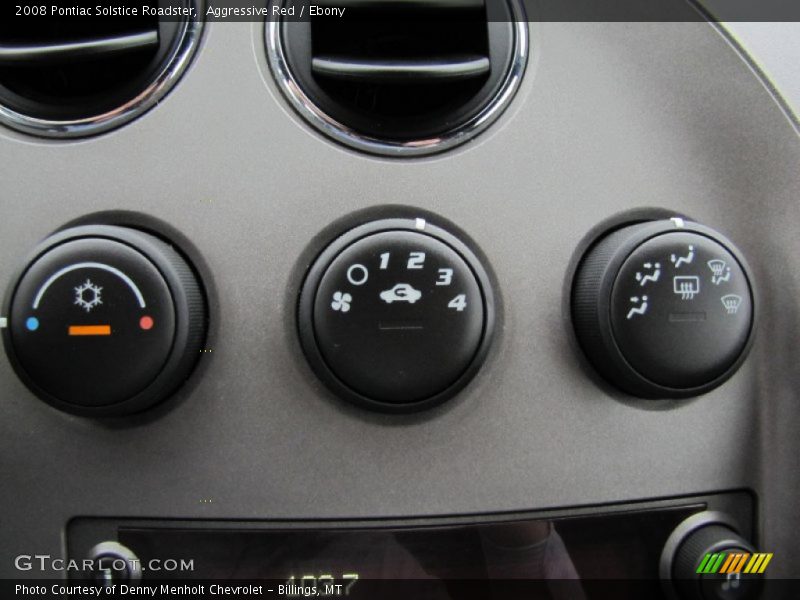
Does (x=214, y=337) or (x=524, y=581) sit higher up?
(x=214, y=337)

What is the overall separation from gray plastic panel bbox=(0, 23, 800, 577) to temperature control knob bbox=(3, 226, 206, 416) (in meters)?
0.04

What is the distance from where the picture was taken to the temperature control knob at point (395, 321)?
1.48ft

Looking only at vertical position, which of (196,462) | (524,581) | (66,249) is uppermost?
(66,249)

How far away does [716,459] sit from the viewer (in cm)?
51

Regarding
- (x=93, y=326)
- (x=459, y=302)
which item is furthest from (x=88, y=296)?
(x=459, y=302)

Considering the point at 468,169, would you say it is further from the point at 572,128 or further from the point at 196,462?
the point at 196,462

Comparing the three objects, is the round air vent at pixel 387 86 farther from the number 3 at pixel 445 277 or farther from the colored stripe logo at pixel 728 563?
the colored stripe logo at pixel 728 563

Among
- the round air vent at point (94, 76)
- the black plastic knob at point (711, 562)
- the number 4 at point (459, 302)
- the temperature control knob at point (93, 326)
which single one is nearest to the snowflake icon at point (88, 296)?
the temperature control knob at point (93, 326)

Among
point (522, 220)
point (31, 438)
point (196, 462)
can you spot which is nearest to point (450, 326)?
point (522, 220)

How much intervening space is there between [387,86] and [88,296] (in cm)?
25

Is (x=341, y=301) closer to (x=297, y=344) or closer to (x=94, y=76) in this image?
(x=297, y=344)

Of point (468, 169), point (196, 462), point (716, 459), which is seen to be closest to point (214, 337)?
point (196, 462)

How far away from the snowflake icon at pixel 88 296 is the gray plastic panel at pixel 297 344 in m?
0.07

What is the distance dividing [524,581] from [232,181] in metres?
0.36
